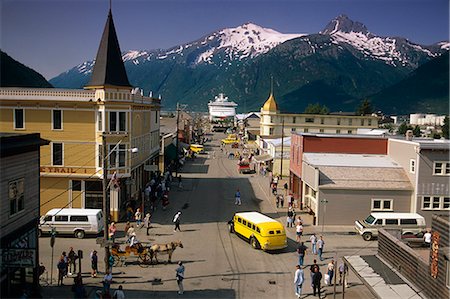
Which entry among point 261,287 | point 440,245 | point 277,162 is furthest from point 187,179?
point 440,245

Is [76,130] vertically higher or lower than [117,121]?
lower

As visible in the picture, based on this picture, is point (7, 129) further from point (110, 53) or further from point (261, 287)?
point (261, 287)

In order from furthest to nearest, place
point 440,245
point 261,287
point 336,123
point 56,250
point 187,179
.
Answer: point 336,123, point 187,179, point 56,250, point 261,287, point 440,245

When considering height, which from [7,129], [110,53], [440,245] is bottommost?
[440,245]

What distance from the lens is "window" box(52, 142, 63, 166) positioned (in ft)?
109

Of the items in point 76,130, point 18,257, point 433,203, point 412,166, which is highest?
point 76,130

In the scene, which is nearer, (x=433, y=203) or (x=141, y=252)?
(x=141, y=252)

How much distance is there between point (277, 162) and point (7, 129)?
107 feet

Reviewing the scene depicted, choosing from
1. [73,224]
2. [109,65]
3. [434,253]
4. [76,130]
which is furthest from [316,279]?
[109,65]

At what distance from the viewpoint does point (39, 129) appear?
108ft

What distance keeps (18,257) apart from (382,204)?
24403 mm

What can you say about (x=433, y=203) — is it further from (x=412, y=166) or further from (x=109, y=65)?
(x=109, y=65)

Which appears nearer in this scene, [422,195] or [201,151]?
[422,195]

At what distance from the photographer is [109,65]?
3428cm
